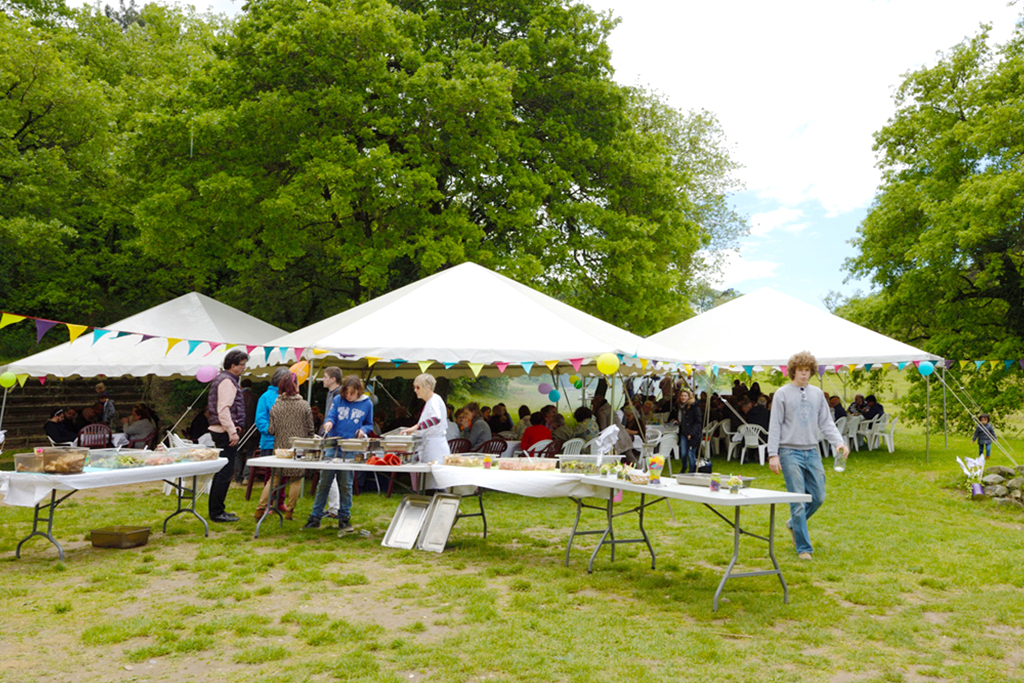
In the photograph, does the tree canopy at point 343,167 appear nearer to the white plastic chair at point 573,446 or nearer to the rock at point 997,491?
the white plastic chair at point 573,446

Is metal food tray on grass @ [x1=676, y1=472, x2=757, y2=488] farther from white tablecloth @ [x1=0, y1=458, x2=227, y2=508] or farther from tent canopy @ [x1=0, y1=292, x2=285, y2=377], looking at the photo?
tent canopy @ [x1=0, y1=292, x2=285, y2=377]

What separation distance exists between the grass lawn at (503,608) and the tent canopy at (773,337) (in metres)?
6.15

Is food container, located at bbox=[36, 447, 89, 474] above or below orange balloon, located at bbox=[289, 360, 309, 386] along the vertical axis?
below

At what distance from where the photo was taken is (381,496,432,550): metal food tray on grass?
6945 millimetres

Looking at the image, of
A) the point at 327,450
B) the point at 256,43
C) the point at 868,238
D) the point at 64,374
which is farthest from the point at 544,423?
the point at 868,238

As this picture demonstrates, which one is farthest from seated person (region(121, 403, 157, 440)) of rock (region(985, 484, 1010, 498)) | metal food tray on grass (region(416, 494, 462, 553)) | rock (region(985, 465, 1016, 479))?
rock (region(985, 465, 1016, 479))

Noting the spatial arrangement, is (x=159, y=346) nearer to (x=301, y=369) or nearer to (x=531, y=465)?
(x=301, y=369)

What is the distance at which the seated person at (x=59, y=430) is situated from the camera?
12.2 m

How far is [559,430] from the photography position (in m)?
10.8

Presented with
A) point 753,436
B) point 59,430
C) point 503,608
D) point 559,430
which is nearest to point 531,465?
point 503,608

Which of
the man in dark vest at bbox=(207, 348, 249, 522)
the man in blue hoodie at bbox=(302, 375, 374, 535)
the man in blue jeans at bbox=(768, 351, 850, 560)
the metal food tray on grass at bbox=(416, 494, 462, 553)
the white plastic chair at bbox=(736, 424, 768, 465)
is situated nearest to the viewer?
the man in blue jeans at bbox=(768, 351, 850, 560)

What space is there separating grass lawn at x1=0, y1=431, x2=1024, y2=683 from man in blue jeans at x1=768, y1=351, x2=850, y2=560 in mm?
773

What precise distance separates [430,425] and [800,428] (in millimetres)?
3215

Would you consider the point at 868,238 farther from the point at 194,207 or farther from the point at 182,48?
the point at 182,48
